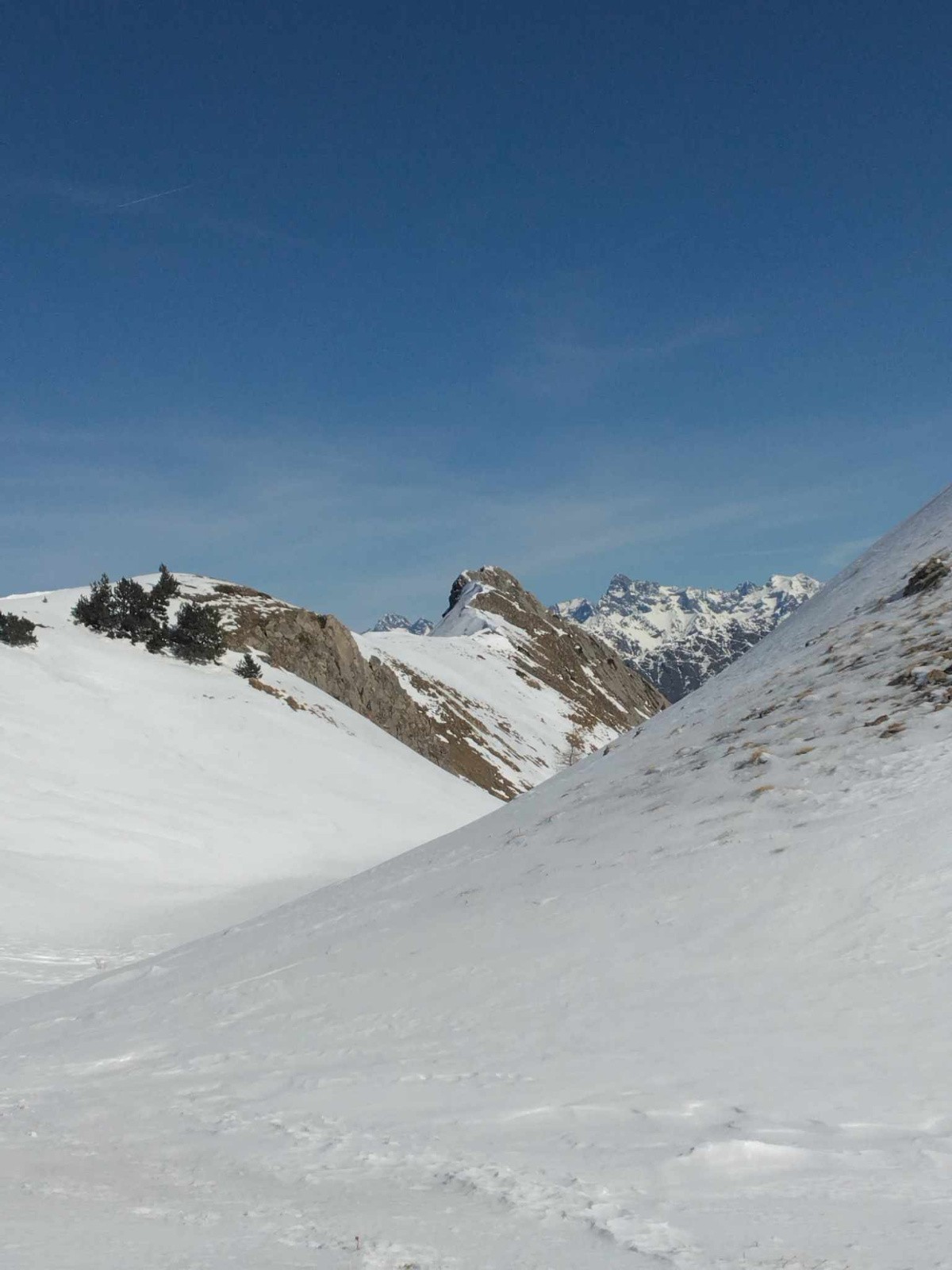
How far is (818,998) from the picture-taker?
6891mm

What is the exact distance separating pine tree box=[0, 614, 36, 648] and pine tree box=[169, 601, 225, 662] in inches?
302

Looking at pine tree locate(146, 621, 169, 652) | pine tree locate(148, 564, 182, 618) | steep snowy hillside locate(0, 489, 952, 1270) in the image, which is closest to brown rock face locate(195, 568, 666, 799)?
pine tree locate(148, 564, 182, 618)

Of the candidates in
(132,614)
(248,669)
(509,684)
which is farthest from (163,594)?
(509,684)

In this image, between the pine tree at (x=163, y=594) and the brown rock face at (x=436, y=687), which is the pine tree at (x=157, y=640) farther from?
the brown rock face at (x=436, y=687)

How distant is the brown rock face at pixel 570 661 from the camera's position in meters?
130

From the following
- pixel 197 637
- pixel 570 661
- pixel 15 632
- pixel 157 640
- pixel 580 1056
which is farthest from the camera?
pixel 570 661

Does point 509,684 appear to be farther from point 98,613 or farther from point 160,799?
point 160,799

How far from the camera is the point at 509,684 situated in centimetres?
11469

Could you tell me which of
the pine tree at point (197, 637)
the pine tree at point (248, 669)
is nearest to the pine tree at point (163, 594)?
the pine tree at point (197, 637)

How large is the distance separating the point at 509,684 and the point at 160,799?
86.1 metres

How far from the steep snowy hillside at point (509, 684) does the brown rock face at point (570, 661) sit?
29cm

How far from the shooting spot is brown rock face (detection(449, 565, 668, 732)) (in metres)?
130

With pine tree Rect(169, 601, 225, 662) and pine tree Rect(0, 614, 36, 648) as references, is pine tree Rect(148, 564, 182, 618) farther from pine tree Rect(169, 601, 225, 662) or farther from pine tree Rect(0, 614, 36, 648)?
pine tree Rect(0, 614, 36, 648)

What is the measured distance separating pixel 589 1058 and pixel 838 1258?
2.83m
